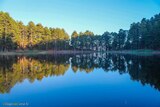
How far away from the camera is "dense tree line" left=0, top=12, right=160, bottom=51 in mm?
70250

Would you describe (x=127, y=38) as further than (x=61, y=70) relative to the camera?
Yes

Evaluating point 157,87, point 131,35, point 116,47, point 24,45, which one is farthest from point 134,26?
point 157,87

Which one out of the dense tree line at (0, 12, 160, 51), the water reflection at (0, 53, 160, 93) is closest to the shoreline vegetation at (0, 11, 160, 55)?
the dense tree line at (0, 12, 160, 51)

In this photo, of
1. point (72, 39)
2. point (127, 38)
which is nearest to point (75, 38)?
point (72, 39)

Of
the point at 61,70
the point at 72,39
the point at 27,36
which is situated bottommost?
the point at 61,70

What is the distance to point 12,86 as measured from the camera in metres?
12.6

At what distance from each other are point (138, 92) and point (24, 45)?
7105 cm

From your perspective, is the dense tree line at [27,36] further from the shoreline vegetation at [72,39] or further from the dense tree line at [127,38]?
the dense tree line at [127,38]

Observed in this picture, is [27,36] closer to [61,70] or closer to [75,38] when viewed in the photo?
[75,38]

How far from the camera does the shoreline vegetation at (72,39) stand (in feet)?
229

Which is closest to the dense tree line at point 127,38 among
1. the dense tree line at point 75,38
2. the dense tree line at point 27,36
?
the dense tree line at point 75,38

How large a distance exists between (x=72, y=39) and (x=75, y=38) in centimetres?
170

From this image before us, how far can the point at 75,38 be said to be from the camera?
4075 inches

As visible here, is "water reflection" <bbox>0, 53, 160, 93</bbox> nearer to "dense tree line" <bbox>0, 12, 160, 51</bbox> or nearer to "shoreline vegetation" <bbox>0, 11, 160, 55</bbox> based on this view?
"shoreline vegetation" <bbox>0, 11, 160, 55</bbox>
